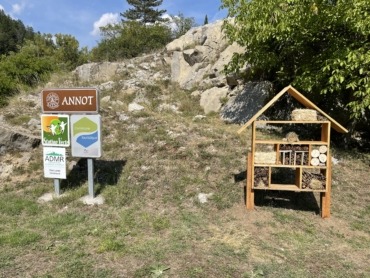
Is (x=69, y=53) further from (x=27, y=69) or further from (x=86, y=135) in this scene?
(x=86, y=135)

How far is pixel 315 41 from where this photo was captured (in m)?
7.90

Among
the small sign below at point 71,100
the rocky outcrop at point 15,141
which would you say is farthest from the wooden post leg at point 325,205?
the rocky outcrop at point 15,141

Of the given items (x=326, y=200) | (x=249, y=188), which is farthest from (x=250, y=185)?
(x=326, y=200)

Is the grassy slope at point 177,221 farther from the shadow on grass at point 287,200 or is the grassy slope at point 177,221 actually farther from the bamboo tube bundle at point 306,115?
the bamboo tube bundle at point 306,115

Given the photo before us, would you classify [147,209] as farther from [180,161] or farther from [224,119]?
[224,119]

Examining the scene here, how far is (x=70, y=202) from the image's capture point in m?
5.41

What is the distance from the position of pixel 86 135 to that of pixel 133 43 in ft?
58.6

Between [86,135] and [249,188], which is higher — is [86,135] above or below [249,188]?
above

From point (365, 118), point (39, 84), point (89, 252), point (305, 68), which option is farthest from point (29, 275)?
A: point (39, 84)

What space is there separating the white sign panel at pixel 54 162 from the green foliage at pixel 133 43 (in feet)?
48.9

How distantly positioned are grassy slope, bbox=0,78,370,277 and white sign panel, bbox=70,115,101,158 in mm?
746

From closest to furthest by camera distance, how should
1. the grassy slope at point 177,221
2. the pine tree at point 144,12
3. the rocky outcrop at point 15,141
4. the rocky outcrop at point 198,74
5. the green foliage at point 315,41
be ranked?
the grassy slope at point 177,221 → the green foliage at point 315,41 → the rocky outcrop at point 15,141 → the rocky outcrop at point 198,74 → the pine tree at point 144,12

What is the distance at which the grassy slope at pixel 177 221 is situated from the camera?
11.9 feet

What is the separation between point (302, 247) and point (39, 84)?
40.3ft
